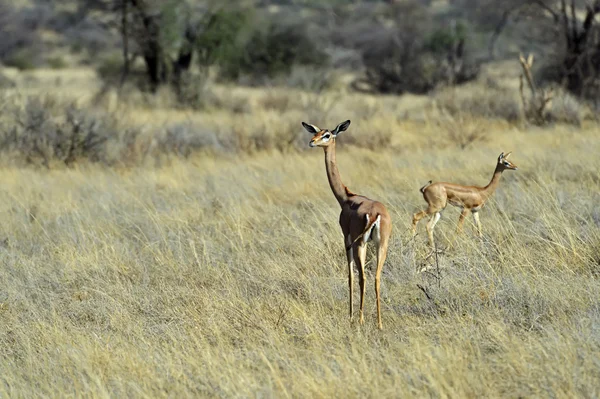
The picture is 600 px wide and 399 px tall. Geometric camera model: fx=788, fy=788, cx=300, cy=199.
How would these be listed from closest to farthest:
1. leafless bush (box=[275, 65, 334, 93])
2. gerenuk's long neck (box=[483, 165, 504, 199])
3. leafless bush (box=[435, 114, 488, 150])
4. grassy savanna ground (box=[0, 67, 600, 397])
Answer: grassy savanna ground (box=[0, 67, 600, 397])
gerenuk's long neck (box=[483, 165, 504, 199])
leafless bush (box=[435, 114, 488, 150])
leafless bush (box=[275, 65, 334, 93])

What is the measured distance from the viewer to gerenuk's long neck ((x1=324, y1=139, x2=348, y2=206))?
4.85 m

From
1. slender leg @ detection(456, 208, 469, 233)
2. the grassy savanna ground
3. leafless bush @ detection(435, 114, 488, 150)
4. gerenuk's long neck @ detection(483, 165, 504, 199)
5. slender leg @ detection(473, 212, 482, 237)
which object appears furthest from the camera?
leafless bush @ detection(435, 114, 488, 150)

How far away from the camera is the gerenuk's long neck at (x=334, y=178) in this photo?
4.85 metres

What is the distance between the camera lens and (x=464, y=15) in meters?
54.6

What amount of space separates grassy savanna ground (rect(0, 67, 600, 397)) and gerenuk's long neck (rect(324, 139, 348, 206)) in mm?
748

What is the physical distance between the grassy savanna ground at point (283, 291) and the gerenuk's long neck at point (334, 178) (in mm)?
748

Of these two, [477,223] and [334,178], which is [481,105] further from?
[334,178]

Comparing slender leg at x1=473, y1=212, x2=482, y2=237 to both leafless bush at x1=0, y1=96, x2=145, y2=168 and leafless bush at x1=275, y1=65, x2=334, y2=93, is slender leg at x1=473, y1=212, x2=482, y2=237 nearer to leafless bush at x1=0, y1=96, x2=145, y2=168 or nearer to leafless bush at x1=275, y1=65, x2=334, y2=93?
leafless bush at x1=0, y1=96, x2=145, y2=168

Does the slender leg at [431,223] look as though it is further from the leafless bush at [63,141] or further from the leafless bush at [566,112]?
the leafless bush at [566,112]

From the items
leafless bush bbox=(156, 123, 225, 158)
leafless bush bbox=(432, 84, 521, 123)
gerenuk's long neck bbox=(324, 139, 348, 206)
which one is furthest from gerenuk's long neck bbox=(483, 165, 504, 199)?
leafless bush bbox=(432, 84, 521, 123)

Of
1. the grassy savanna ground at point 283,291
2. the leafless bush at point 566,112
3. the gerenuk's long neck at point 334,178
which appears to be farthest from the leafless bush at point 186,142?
the gerenuk's long neck at point 334,178

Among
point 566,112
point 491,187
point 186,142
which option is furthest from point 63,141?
point 566,112

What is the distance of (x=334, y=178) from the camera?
4918mm

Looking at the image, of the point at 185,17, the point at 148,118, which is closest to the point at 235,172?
the point at 148,118
